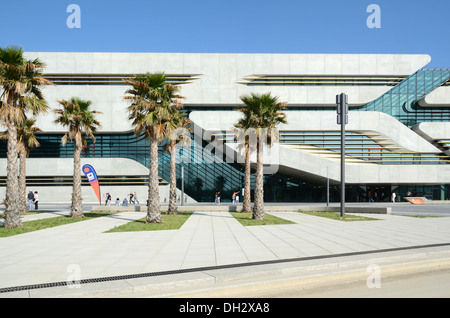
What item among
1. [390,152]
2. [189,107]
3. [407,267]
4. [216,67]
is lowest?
[407,267]

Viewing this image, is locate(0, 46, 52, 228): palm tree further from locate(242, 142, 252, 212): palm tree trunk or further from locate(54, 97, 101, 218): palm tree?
locate(242, 142, 252, 212): palm tree trunk

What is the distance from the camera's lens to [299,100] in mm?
45781

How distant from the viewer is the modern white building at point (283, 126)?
1722 inches

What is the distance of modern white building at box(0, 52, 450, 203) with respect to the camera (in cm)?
4375

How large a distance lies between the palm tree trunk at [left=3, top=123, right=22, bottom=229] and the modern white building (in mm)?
26497

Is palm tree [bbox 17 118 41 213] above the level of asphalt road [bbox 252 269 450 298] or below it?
above

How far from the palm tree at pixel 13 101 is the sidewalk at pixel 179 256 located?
3849mm

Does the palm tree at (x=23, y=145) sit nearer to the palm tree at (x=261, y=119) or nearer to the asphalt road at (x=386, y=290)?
the palm tree at (x=261, y=119)

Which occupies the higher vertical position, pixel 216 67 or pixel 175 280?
pixel 216 67

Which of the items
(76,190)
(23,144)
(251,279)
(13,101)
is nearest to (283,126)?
(76,190)

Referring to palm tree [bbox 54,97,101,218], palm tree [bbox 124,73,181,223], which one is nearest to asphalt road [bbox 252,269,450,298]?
palm tree [bbox 124,73,181,223]

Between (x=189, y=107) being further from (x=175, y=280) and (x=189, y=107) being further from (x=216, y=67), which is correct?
(x=175, y=280)
